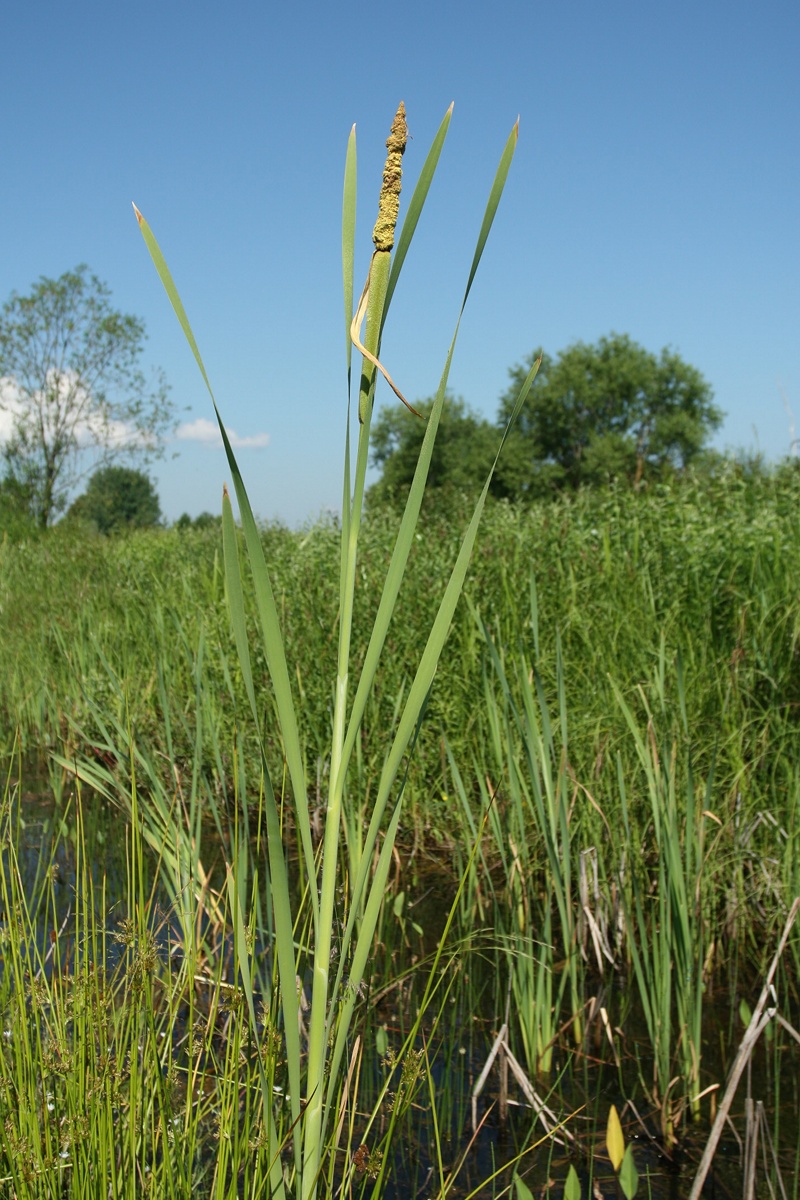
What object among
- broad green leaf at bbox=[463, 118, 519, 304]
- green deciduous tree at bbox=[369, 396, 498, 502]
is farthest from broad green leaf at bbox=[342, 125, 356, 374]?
green deciduous tree at bbox=[369, 396, 498, 502]

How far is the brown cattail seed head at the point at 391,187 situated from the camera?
0.77m

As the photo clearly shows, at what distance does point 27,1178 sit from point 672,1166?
1.34 m

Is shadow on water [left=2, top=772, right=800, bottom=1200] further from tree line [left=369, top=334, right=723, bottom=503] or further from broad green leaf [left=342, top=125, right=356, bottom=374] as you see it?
tree line [left=369, top=334, right=723, bottom=503]

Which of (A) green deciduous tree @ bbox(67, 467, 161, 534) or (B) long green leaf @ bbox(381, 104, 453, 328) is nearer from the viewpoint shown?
(B) long green leaf @ bbox(381, 104, 453, 328)

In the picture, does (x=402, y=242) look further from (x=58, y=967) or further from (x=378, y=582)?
(x=378, y=582)

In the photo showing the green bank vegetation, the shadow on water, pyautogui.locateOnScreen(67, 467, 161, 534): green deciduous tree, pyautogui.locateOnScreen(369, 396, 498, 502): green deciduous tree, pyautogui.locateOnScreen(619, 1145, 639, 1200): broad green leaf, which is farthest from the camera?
pyautogui.locateOnScreen(67, 467, 161, 534): green deciduous tree

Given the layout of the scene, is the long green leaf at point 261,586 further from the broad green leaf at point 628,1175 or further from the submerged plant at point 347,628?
the broad green leaf at point 628,1175

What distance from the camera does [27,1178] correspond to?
37.9 inches

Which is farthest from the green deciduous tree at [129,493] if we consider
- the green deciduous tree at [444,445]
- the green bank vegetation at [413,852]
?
the green bank vegetation at [413,852]

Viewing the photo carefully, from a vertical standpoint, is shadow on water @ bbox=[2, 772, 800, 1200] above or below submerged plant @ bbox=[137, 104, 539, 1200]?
below

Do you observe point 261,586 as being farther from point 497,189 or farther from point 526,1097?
point 526,1097

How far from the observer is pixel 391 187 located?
0.78 metres

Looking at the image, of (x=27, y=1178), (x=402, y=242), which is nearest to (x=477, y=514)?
(x=402, y=242)

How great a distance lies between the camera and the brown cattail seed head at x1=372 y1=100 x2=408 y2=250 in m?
0.77
